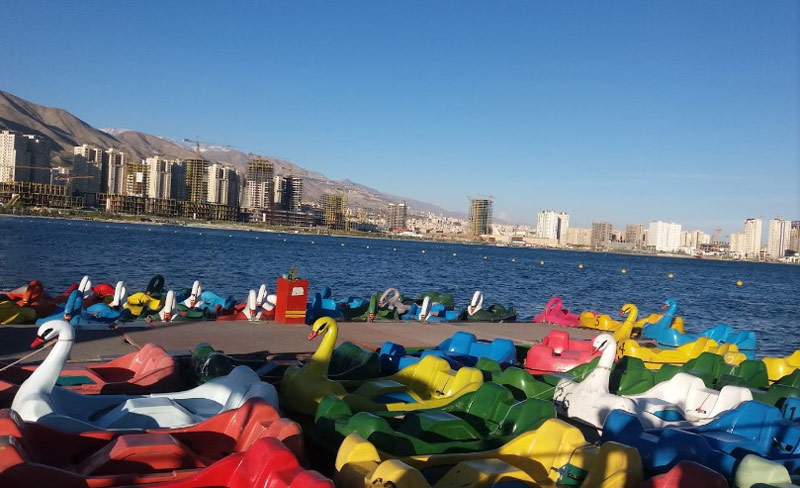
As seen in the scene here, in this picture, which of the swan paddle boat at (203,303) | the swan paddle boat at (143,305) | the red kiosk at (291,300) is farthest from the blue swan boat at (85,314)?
the red kiosk at (291,300)

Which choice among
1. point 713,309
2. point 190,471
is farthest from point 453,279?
point 190,471

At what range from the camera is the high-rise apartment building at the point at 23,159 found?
179m

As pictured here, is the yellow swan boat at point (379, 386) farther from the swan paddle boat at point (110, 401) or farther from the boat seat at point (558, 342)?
the boat seat at point (558, 342)

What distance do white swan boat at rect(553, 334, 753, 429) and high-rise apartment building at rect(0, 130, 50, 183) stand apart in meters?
192

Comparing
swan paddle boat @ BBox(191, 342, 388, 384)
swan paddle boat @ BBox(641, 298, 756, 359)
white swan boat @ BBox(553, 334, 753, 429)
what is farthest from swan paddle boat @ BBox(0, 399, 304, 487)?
swan paddle boat @ BBox(641, 298, 756, 359)

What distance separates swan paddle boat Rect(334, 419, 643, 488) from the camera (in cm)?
608

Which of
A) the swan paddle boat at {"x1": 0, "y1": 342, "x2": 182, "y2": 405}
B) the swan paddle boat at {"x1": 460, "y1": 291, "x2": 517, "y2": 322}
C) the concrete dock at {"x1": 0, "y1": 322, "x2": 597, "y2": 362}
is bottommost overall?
the swan paddle boat at {"x1": 460, "y1": 291, "x2": 517, "y2": 322}

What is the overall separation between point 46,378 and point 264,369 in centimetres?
370

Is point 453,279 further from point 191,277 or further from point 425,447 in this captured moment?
point 425,447

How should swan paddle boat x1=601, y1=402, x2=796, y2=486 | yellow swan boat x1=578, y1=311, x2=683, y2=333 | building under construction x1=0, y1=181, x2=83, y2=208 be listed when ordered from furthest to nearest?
building under construction x1=0, y1=181, x2=83, y2=208
yellow swan boat x1=578, y1=311, x2=683, y2=333
swan paddle boat x1=601, y1=402, x2=796, y2=486

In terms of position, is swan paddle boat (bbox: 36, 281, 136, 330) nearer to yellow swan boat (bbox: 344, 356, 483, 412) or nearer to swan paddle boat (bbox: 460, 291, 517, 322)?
yellow swan boat (bbox: 344, 356, 483, 412)

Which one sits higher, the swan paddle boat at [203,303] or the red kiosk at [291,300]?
the red kiosk at [291,300]

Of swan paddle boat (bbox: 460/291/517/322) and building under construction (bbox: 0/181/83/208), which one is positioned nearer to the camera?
swan paddle boat (bbox: 460/291/517/322)

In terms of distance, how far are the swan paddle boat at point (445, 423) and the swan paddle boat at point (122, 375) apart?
2.91 m
